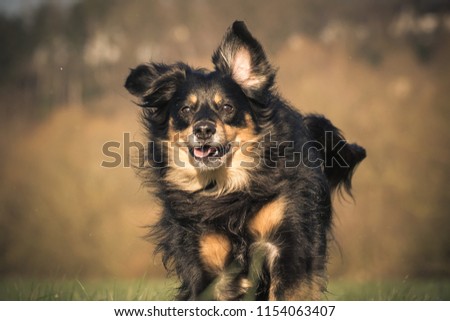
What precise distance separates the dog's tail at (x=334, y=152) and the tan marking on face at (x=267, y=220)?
1.27 m

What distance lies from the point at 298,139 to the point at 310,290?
117 centimetres

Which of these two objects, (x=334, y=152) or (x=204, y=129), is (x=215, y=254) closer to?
(x=204, y=129)

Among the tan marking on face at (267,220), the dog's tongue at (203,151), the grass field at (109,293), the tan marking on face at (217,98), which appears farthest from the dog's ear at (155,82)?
the grass field at (109,293)

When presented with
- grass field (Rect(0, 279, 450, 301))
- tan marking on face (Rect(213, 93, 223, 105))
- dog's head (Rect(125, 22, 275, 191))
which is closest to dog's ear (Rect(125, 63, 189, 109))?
dog's head (Rect(125, 22, 275, 191))

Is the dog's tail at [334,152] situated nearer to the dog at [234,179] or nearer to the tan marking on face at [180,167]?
the dog at [234,179]

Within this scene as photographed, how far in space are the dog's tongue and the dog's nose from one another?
15cm

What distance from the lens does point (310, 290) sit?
17.9ft

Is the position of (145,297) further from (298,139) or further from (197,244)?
(298,139)

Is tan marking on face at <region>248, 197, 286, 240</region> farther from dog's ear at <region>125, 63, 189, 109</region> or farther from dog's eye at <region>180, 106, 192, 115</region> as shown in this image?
dog's ear at <region>125, 63, 189, 109</region>

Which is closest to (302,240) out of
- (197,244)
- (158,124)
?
(197,244)

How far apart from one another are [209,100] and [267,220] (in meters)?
0.97

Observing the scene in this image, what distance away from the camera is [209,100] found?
572cm

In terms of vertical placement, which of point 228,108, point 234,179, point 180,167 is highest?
point 228,108

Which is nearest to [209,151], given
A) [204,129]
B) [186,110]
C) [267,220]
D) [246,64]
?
[204,129]
